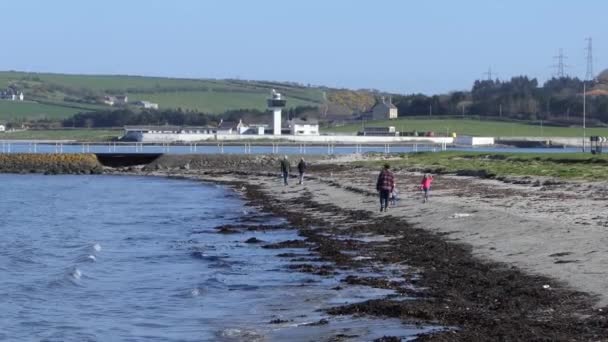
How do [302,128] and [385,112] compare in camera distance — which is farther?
[385,112]

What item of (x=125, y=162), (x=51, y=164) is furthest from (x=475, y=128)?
(x=51, y=164)

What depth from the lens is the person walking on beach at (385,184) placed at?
2966 cm

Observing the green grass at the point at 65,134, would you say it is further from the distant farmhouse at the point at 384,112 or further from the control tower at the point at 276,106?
the distant farmhouse at the point at 384,112

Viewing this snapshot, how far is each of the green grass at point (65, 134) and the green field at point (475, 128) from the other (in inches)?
1268

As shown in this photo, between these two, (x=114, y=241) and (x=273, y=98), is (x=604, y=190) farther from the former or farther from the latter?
(x=273, y=98)

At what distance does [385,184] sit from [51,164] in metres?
55.2

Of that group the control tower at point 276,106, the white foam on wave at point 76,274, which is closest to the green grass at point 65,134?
the control tower at point 276,106

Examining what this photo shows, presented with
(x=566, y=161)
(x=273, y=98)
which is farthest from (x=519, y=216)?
(x=273, y=98)

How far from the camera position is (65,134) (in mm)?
162375

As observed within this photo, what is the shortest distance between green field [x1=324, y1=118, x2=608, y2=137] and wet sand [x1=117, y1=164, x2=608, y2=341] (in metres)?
107

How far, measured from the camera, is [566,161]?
51.7m

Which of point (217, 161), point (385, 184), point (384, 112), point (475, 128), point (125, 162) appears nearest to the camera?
point (385, 184)

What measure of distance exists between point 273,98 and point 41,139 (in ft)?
120

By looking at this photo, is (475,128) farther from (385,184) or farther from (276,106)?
(385,184)
